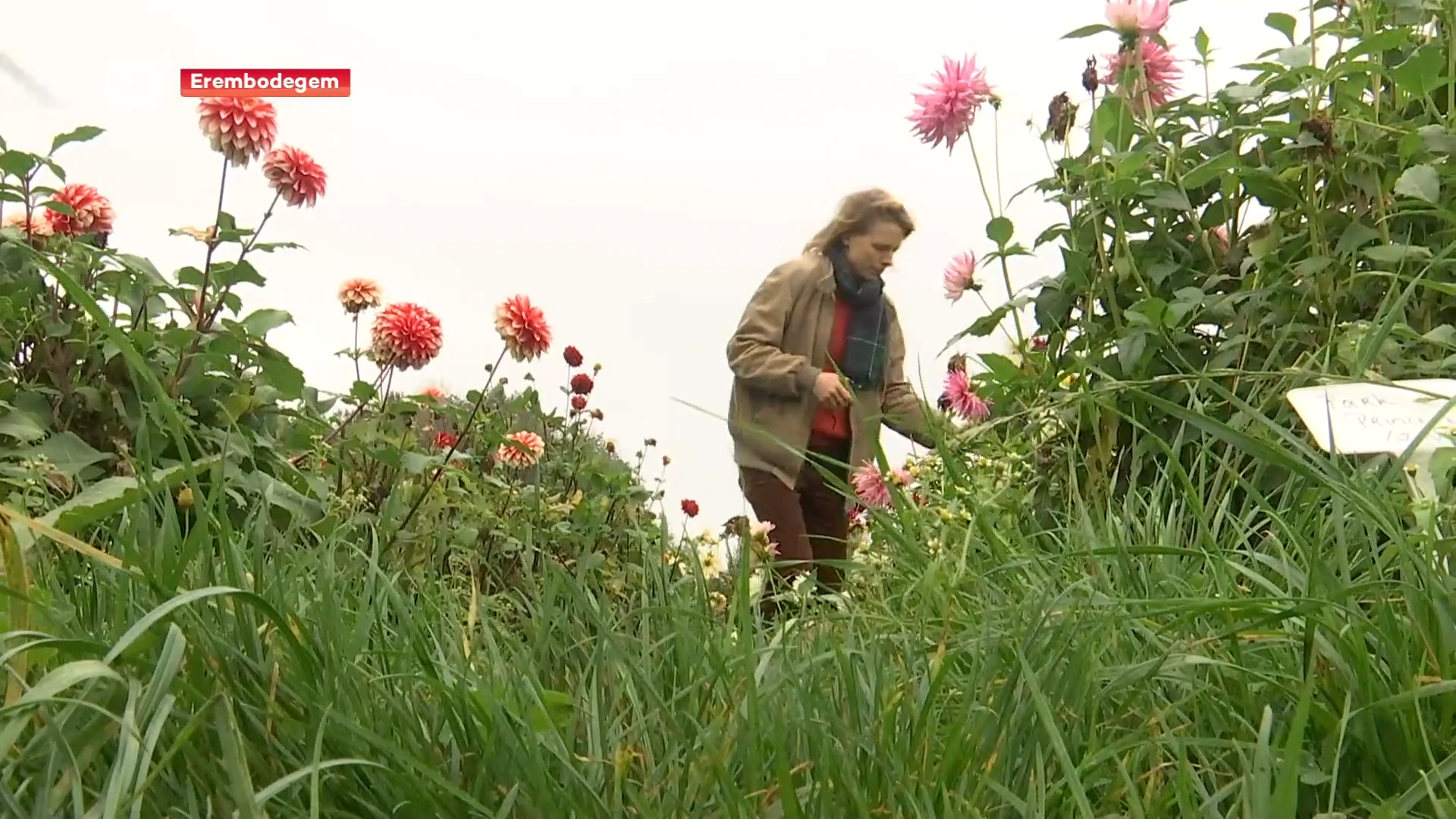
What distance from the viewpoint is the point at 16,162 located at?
1.32 metres

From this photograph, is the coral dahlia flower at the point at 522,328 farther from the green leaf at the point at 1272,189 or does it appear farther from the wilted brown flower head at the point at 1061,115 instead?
the green leaf at the point at 1272,189

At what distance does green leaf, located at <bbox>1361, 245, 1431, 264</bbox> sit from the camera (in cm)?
98

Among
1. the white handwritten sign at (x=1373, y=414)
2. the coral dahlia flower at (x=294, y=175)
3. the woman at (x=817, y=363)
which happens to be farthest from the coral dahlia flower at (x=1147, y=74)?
the coral dahlia flower at (x=294, y=175)

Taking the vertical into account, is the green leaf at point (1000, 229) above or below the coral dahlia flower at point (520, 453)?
above

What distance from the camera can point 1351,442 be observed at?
2.25 feet

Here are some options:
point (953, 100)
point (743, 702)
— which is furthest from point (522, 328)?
point (743, 702)

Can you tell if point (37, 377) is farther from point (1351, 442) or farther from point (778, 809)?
point (1351, 442)

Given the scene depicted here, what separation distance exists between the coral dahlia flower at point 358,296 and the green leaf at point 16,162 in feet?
1.59

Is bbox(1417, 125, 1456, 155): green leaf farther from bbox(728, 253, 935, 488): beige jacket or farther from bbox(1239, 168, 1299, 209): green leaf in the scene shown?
bbox(728, 253, 935, 488): beige jacket

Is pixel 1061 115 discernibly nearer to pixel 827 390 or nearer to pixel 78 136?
pixel 827 390

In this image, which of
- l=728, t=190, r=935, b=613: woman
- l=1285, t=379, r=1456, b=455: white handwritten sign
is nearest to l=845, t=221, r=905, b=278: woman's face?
l=728, t=190, r=935, b=613: woman

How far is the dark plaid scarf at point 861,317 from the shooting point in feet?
7.29

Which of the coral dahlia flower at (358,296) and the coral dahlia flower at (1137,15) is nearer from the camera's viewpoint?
the coral dahlia flower at (1137,15)

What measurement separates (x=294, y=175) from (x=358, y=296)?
0.27 meters
